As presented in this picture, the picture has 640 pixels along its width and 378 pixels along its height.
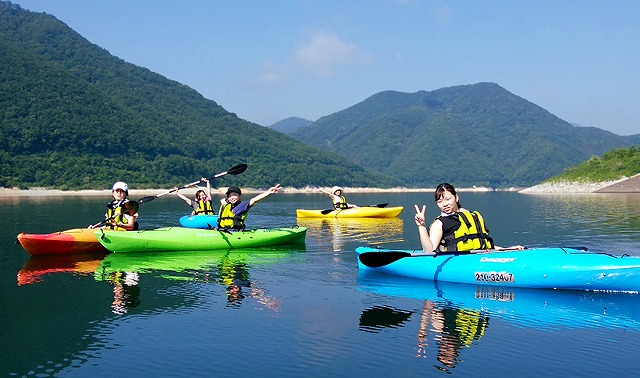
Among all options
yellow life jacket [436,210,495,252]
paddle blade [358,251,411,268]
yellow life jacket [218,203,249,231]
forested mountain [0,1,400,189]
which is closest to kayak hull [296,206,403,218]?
yellow life jacket [218,203,249,231]

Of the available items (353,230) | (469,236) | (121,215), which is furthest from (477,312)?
(353,230)

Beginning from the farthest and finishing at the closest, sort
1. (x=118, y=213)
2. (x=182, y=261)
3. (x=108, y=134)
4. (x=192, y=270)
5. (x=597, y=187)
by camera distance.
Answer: (x=108, y=134), (x=597, y=187), (x=118, y=213), (x=182, y=261), (x=192, y=270)

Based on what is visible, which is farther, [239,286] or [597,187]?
[597,187]

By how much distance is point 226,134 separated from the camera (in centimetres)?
17600

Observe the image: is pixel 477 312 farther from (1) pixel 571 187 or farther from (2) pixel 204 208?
(1) pixel 571 187

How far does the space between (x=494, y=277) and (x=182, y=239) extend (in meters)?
9.97

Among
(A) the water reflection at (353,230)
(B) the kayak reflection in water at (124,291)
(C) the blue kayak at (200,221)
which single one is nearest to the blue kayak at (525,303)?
Answer: (B) the kayak reflection in water at (124,291)

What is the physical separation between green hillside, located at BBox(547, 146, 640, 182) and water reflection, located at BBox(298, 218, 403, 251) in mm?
72197

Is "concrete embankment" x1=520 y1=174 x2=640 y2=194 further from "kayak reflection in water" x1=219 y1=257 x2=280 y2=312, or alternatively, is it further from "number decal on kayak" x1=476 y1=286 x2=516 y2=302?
"number decal on kayak" x1=476 y1=286 x2=516 y2=302

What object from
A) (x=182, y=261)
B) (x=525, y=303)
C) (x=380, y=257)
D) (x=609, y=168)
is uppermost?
(x=609, y=168)

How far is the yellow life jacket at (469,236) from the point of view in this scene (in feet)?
42.1

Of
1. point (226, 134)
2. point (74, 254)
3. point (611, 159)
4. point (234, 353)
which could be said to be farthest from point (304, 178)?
point (234, 353)

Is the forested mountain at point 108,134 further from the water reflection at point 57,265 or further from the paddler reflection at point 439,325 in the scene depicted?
the paddler reflection at point 439,325

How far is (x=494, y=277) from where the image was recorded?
12.9 metres
